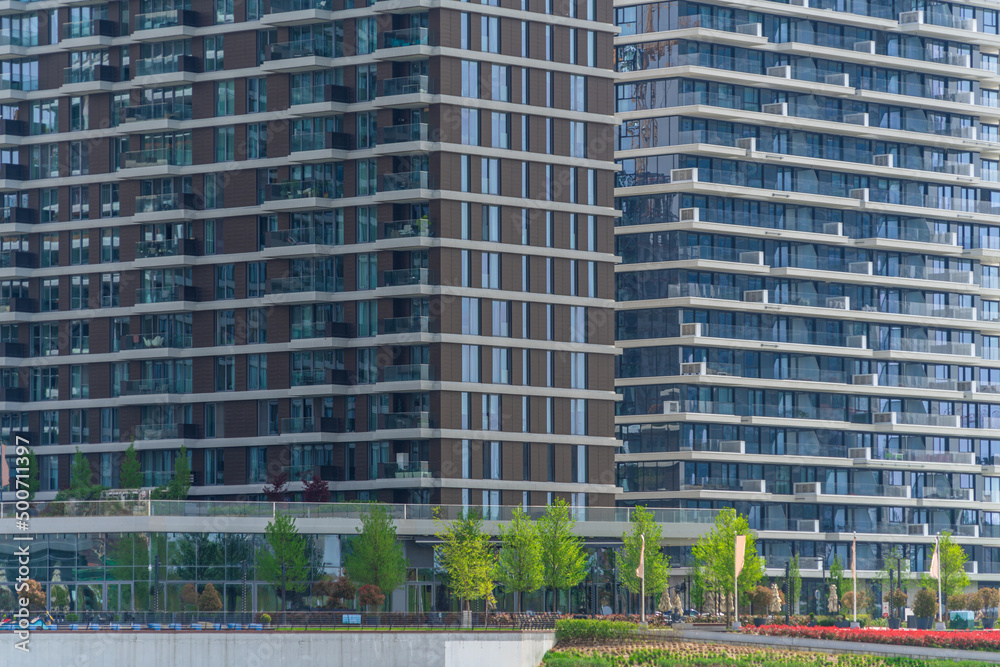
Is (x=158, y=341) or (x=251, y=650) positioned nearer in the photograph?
(x=251, y=650)

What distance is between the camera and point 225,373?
11781cm

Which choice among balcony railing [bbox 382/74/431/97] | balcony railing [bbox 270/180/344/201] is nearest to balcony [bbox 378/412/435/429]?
balcony railing [bbox 270/180/344/201]

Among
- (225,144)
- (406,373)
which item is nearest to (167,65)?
(225,144)

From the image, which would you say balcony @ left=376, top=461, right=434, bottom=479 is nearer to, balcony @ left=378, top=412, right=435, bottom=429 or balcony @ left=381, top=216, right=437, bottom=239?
balcony @ left=378, top=412, right=435, bottom=429

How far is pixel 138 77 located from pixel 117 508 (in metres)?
35.6

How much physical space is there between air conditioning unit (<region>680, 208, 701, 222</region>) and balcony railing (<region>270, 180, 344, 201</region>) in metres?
25.0

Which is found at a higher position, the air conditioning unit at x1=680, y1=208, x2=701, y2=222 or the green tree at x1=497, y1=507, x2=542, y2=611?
the air conditioning unit at x1=680, y1=208, x2=701, y2=222

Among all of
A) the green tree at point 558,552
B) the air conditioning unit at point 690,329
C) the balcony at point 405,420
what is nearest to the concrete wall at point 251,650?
the green tree at point 558,552

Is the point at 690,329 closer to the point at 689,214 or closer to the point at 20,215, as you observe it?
the point at 689,214

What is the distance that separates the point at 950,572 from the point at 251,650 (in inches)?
2121

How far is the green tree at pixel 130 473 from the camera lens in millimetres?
111938

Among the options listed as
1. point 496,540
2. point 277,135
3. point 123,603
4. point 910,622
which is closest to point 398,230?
point 277,135

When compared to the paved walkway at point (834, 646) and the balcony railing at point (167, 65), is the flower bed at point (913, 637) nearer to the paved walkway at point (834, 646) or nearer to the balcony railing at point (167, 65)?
the paved walkway at point (834, 646)

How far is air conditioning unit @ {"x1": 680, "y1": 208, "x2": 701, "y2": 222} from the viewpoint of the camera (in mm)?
126750
